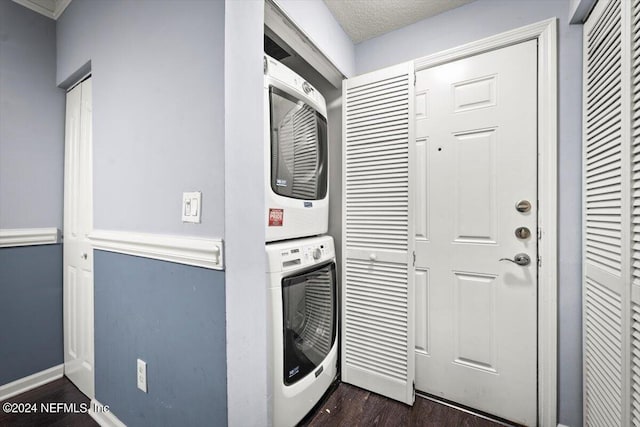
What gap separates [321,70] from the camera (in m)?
1.72

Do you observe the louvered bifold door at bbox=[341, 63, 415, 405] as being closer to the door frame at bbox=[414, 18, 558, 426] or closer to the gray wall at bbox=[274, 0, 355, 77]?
the gray wall at bbox=[274, 0, 355, 77]

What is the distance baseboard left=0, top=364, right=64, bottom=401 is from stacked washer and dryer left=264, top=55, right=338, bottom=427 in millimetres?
1730

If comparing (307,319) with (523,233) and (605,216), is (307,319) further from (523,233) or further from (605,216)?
(605,216)

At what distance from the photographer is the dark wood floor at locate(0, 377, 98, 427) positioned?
4.76 ft

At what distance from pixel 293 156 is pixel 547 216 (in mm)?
1314

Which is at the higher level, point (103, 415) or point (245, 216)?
point (245, 216)

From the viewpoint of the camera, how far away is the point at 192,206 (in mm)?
1009

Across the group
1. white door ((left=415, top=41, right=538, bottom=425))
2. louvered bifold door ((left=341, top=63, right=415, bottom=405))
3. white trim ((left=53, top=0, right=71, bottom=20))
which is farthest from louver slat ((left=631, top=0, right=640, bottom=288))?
white trim ((left=53, top=0, right=71, bottom=20))

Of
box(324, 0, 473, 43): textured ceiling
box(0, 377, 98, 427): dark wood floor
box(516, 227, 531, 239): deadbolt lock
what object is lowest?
box(0, 377, 98, 427): dark wood floor

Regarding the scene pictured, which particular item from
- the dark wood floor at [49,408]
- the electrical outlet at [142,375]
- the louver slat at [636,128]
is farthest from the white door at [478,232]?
the dark wood floor at [49,408]

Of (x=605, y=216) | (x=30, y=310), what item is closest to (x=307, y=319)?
(x=605, y=216)

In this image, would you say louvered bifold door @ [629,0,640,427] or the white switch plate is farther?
the white switch plate

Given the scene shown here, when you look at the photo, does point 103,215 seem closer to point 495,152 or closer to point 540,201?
point 495,152

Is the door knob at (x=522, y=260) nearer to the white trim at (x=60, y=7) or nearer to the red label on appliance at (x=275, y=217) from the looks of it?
the red label on appliance at (x=275, y=217)
